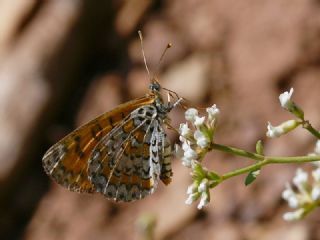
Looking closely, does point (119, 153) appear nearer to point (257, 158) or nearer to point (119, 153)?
point (119, 153)

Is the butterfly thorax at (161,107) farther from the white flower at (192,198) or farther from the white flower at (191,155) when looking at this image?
the white flower at (192,198)

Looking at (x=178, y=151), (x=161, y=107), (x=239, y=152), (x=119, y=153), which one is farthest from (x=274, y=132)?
(x=119, y=153)

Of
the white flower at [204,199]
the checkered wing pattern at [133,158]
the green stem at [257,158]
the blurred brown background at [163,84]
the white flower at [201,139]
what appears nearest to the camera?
the green stem at [257,158]

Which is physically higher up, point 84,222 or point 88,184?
point 84,222

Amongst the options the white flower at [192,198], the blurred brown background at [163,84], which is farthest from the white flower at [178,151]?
the blurred brown background at [163,84]

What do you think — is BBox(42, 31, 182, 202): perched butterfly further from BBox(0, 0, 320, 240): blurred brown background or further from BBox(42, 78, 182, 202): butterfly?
BBox(0, 0, 320, 240): blurred brown background

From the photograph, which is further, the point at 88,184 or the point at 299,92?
the point at 299,92

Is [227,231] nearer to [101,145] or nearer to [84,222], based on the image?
[84,222]

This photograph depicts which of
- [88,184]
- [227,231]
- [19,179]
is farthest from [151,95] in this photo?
[19,179]
